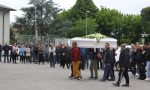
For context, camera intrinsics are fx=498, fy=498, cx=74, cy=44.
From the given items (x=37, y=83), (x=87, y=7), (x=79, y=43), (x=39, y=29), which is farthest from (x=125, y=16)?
(x=37, y=83)

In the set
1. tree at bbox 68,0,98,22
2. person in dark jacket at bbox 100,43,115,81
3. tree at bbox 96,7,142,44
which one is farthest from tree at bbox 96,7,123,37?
person in dark jacket at bbox 100,43,115,81

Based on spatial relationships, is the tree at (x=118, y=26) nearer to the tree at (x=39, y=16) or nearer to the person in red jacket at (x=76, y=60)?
the tree at (x=39, y=16)

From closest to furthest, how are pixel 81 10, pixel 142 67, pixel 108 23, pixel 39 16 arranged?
pixel 142 67, pixel 39 16, pixel 108 23, pixel 81 10

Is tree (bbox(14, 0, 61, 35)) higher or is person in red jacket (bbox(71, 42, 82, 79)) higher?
tree (bbox(14, 0, 61, 35))

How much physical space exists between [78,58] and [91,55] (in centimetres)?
78

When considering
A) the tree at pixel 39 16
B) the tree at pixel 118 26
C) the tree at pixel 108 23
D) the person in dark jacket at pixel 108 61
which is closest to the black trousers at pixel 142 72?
the person in dark jacket at pixel 108 61

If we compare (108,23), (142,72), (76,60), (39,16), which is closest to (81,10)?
(108,23)

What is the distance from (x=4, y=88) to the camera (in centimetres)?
1802

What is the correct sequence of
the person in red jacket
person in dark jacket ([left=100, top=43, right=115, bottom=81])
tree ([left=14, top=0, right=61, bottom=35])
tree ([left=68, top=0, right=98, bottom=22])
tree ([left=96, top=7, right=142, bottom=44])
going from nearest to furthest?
1. person in dark jacket ([left=100, top=43, right=115, bottom=81])
2. the person in red jacket
3. tree ([left=14, top=0, right=61, bottom=35])
4. tree ([left=96, top=7, right=142, bottom=44])
5. tree ([left=68, top=0, right=98, bottom=22])

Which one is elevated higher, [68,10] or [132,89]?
[68,10]

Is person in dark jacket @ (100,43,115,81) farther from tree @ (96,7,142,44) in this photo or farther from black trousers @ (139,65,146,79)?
tree @ (96,7,142,44)

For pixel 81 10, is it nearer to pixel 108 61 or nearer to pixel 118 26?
pixel 118 26

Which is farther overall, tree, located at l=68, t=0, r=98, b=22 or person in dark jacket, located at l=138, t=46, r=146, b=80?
tree, located at l=68, t=0, r=98, b=22

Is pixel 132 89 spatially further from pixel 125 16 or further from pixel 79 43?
pixel 125 16
